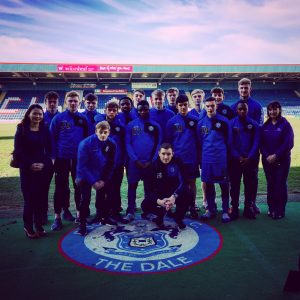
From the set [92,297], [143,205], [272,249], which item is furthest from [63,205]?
[272,249]

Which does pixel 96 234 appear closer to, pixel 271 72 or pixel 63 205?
pixel 63 205

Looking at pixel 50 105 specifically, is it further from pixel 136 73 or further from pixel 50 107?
pixel 136 73

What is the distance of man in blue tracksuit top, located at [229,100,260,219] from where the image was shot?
4672 mm

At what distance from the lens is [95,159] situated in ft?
13.7

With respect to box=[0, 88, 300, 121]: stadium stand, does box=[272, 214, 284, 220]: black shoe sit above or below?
below

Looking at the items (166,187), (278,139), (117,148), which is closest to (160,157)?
(166,187)

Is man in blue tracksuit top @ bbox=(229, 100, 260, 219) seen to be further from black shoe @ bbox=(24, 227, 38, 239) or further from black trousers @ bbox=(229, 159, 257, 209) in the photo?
black shoe @ bbox=(24, 227, 38, 239)

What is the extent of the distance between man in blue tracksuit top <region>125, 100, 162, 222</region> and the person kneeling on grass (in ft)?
1.32

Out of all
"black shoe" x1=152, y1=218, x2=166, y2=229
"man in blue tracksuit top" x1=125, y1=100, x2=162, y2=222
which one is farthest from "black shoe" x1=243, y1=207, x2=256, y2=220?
"man in blue tracksuit top" x1=125, y1=100, x2=162, y2=222

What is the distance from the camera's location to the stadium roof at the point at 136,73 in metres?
32.0

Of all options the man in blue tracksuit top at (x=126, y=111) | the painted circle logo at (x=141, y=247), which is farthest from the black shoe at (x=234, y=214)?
the man in blue tracksuit top at (x=126, y=111)

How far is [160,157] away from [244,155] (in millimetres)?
1428

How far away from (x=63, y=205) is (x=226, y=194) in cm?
261

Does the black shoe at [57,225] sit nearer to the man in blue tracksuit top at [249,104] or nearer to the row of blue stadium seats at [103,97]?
the man in blue tracksuit top at [249,104]
